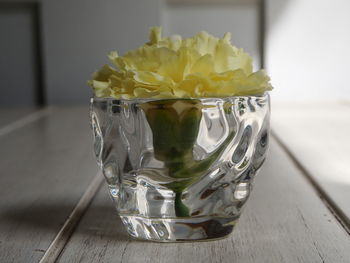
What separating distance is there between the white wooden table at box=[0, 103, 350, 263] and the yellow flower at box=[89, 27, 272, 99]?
0.42 ft

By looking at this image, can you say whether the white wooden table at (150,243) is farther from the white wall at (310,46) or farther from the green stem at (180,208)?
the white wall at (310,46)

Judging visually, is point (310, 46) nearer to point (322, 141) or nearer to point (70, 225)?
point (322, 141)

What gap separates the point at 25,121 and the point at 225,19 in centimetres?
180

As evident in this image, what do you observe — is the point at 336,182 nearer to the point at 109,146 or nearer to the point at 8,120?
the point at 109,146

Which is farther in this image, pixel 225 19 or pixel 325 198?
pixel 225 19

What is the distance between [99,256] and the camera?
0.46 meters

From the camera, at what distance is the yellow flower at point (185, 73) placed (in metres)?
0.45

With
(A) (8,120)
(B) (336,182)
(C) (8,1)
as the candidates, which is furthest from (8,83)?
(B) (336,182)

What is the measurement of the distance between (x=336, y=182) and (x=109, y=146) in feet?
1.20

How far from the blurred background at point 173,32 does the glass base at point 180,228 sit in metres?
2.70

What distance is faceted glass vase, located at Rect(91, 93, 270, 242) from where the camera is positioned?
17.9 inches

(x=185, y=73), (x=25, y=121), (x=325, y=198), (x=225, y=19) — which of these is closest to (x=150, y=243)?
(x=185, y=73)

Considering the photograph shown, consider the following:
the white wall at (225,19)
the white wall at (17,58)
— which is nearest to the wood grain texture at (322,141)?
the white wall at (225,19)

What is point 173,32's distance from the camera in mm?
3207
